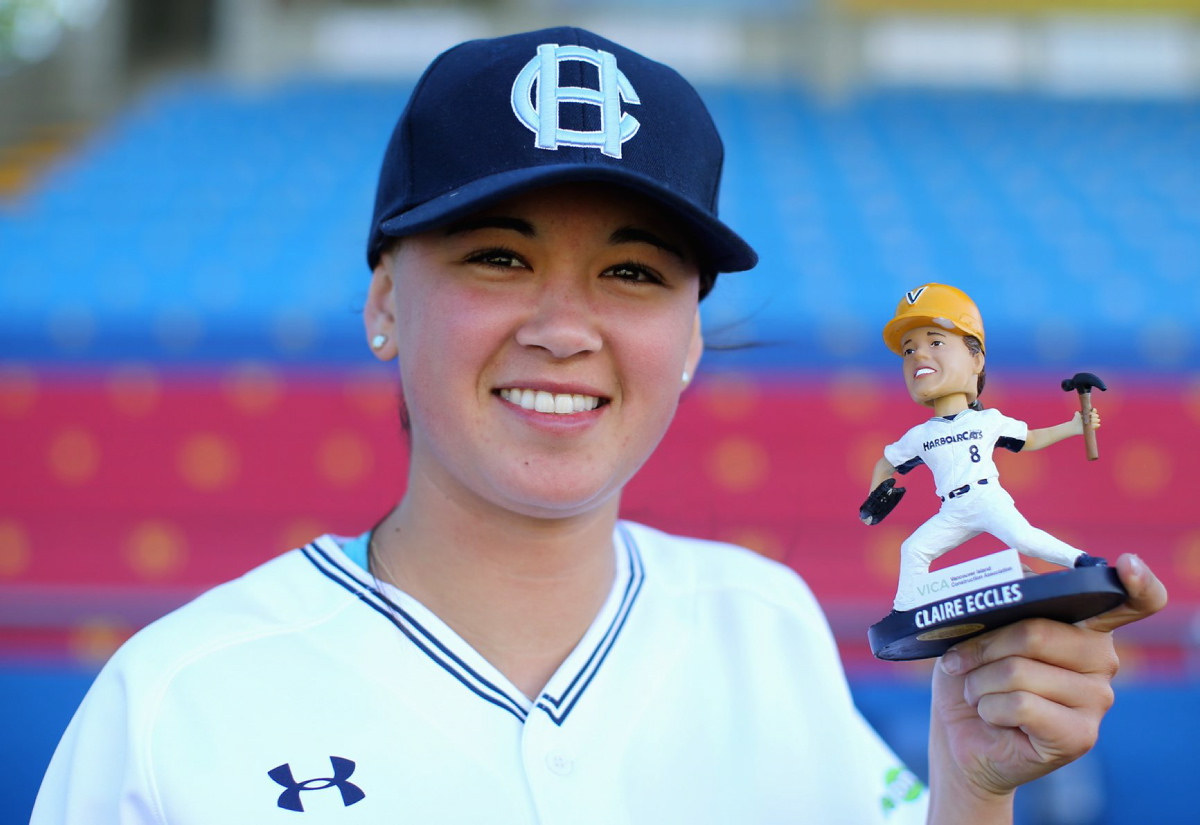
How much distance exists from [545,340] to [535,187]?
4.8 inches

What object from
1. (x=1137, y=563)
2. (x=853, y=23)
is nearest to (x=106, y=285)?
(x=1137, y=563)

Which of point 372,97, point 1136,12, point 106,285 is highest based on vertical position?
point 372,97

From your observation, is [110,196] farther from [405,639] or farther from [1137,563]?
[1137,563]

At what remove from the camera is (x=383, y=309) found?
100 centimetres

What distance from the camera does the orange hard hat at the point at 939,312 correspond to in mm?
713

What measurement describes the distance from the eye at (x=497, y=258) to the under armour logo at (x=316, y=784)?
43 cm

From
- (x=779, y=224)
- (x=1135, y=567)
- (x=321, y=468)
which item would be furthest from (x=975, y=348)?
(x=779, y=224)

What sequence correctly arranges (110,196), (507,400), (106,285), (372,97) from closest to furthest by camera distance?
1. (507,400)
2. (106,285)
3. (110,196)
4. (372,97)

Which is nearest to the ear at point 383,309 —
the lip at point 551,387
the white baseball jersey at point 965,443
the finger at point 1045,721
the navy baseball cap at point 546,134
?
the navy baseball cap at point 546,134

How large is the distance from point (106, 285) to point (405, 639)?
3.80 metres

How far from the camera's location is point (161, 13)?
849 cm

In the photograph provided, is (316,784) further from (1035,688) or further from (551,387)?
(1035,688)

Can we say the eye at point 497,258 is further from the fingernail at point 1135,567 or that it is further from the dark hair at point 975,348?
the fingernail at point 1135,567

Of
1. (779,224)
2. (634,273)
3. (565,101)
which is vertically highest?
(779,224)
